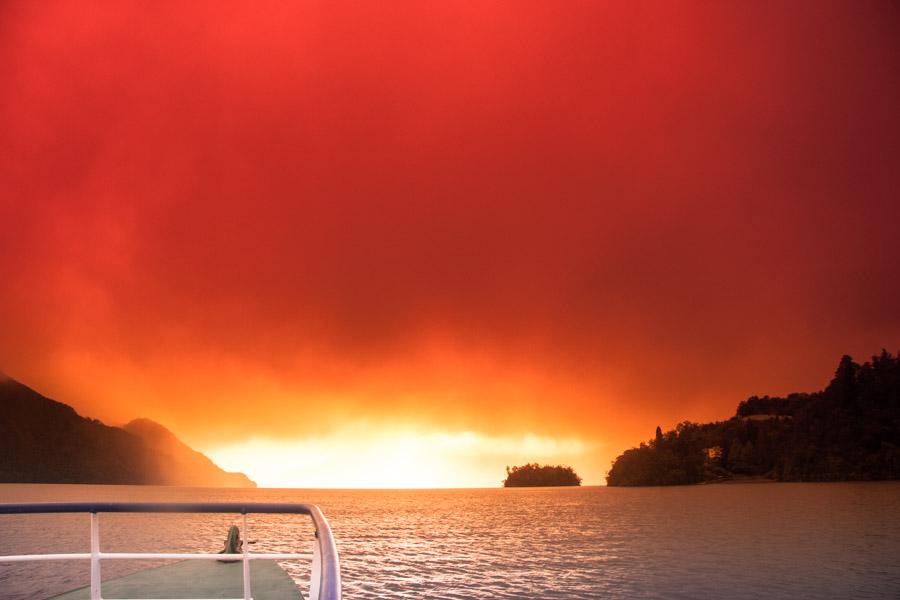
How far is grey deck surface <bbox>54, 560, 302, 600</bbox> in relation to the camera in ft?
65.6

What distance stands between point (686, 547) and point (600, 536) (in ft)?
60.6

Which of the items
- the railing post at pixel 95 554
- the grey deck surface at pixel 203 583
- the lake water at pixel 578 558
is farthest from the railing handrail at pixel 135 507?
the lake water at pixel 578 558

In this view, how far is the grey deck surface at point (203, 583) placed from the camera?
19984mm

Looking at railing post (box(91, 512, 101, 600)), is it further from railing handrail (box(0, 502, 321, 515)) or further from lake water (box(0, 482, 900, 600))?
lake water (box(0, 482, 900, 600))

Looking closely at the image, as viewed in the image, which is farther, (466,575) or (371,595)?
(466,575)

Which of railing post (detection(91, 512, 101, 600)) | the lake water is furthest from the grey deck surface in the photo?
the lake water

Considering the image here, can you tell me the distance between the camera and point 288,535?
93.9 metres

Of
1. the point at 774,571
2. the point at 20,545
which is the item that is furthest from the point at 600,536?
the point at 20,545

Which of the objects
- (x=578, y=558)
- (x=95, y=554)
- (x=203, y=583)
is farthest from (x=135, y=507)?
(x=578, y=558)

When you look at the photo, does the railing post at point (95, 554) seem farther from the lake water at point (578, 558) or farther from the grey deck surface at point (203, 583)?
the lake water at point (578, 558)

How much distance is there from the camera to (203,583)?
22.5m

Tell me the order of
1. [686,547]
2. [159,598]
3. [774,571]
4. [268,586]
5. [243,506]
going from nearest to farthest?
[243,506] < [159,598] < [268,586] < [774,571] < [686,547]

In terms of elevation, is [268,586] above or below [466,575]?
above

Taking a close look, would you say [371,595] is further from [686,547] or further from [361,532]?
[361,532]
